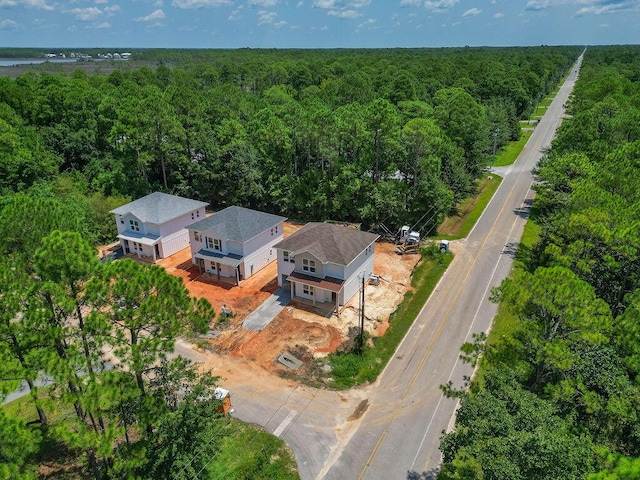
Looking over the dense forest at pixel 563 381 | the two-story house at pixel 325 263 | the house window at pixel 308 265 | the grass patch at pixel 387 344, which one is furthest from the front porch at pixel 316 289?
the dense forest at pixel 563 381

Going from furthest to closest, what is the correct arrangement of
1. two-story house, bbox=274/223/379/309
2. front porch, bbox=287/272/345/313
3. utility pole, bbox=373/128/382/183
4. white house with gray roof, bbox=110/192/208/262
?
utility pole, bbox=373/128/382/183 → white house with gray roof, bbox=110/192/208/262 → two-story house, bbox=274/223/379/309 → front porch, bbox=287/272/345/313

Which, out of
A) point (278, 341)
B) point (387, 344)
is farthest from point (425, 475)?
point (278, 341)

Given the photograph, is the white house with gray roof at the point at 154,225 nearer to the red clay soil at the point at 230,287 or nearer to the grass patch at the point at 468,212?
the red clay soil at the point at 230,287

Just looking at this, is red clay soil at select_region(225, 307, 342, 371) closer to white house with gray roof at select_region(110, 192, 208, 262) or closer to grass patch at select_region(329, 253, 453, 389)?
grass patch at select_region(329, 253, 453, 389)

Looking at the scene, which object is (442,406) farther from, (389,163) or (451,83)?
(451,83)

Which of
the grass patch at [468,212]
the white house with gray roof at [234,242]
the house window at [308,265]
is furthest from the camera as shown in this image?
the grass patch at [468,212]

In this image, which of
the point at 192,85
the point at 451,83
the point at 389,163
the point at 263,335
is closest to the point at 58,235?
the point at 263,335

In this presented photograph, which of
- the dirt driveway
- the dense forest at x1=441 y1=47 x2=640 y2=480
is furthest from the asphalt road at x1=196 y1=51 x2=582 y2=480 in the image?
the dense forest at x1=441 y1=47 x2=640 y2=480
